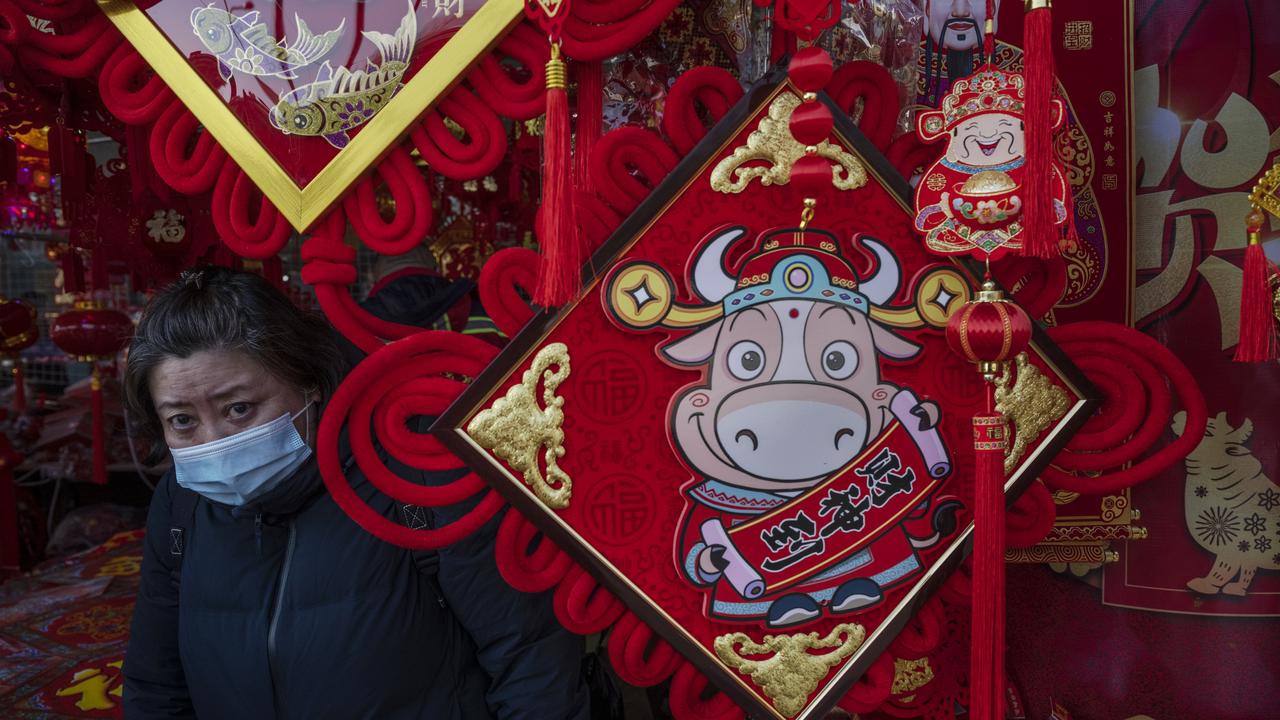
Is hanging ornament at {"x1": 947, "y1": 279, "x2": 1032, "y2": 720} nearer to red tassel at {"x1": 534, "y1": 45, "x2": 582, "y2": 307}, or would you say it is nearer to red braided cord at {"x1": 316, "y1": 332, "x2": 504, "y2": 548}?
red tassel at {"x1": 534, "y1": 45, "x2": 582, "y2": 307}

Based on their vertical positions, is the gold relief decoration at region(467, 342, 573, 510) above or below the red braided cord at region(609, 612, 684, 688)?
above

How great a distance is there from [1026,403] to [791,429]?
35 cm

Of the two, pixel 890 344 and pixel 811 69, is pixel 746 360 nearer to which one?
pixel 890 344

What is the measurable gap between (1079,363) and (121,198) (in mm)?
2274

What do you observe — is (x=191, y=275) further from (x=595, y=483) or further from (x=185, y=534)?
(x=595, y=483)

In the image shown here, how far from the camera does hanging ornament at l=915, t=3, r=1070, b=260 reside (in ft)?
3.11

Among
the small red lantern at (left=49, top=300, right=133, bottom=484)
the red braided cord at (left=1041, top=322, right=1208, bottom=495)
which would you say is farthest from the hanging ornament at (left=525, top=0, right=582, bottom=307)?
the small red lantern at (left=49, top=300, right=133, bottom=484)

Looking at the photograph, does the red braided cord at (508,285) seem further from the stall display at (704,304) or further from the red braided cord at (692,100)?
the red braided cord at (692,100)

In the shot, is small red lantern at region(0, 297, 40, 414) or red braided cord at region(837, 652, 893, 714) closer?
red braided cord at region(837, 652, 893, 714)

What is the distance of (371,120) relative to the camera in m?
0.92

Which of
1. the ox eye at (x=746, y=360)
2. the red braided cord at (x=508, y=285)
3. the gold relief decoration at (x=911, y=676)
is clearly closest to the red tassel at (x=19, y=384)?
the red braided cord at (x=508, y=285)

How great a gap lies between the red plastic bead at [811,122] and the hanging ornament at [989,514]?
295 mm

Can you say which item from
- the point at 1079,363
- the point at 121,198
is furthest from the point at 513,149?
the point at 1079,363

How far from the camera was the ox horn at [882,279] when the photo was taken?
A: 39.3 inches
